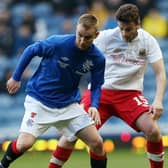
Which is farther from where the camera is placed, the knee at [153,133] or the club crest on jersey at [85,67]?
the knee at [153,133]

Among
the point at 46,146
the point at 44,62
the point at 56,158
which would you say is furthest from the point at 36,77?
the point at 46,146

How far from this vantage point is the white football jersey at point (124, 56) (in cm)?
938

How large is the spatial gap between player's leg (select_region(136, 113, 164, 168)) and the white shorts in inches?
29.0

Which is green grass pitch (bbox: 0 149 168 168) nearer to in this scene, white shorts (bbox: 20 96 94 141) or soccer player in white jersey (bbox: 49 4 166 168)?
soccer player in white jersey (bbox: 49 4 166 168)

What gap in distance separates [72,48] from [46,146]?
20.4 feet

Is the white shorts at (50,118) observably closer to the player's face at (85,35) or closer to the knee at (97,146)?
the knee at (97,146)

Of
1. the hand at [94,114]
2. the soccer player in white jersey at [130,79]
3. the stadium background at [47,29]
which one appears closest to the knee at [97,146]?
the hand at [94,114]

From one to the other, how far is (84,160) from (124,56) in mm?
3277

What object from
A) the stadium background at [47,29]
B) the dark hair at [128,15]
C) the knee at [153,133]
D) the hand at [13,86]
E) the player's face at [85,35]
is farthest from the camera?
the stadium background at [47,29]

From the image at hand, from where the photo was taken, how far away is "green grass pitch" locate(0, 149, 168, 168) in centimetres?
1155

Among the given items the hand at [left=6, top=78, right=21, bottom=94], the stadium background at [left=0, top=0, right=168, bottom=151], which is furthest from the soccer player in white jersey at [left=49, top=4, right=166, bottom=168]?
the stadium background at [left=0, top=0, right=168, bottom=151]

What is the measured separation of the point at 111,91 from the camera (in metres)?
9.56

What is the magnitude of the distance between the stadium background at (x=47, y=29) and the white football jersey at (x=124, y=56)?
5451 millimetres

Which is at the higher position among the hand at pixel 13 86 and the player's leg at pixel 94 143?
the hand at pixel 13 86
